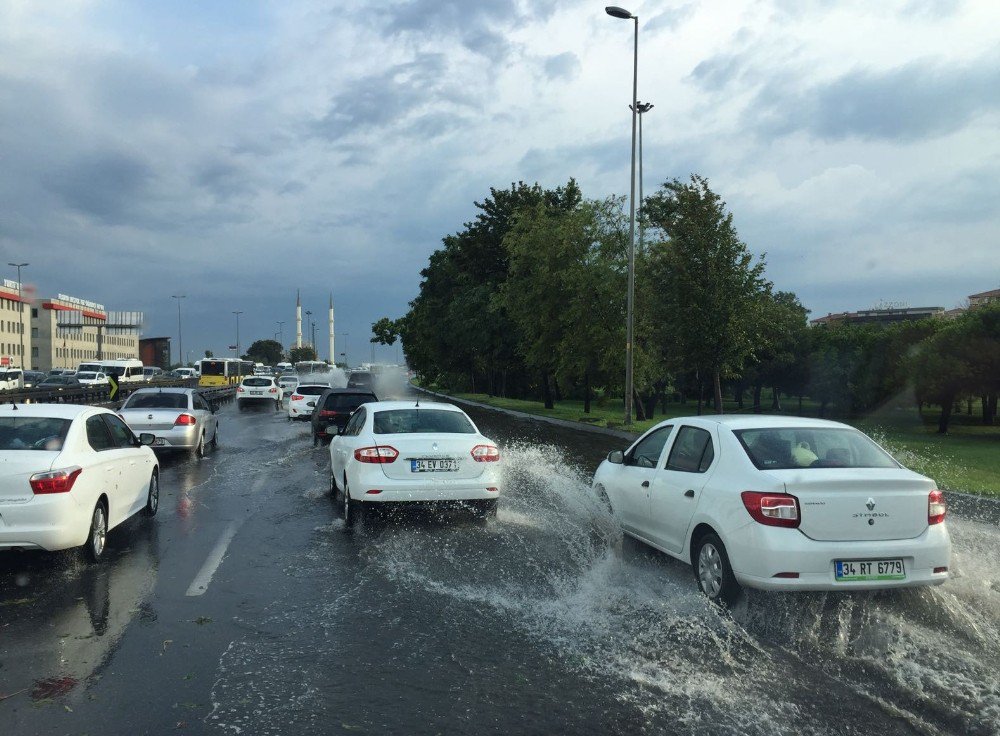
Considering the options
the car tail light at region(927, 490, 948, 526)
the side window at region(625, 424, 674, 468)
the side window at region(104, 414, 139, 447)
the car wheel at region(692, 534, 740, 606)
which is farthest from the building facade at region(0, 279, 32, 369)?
the car tail light at region(927, 490, 948, 526)

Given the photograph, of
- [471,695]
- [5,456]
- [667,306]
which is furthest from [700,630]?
[667,306]

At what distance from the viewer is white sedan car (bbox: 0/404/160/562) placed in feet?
Answer: 23.4

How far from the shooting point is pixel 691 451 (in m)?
7.23

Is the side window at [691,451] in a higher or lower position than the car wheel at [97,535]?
higher

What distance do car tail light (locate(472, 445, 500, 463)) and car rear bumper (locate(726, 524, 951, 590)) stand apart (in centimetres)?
431

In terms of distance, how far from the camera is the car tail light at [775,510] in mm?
5863

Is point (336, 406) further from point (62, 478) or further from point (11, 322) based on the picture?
point (11, 322)

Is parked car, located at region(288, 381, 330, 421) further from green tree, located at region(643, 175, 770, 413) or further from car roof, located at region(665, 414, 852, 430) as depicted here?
car roof, located at region(665, 414, 852, 430)

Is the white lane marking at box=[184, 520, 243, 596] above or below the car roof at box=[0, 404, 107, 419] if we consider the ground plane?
below

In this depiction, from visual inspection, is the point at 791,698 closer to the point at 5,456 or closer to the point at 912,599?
the point at 912,599

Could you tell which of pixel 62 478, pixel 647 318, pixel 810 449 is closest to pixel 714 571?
pixel 810 449

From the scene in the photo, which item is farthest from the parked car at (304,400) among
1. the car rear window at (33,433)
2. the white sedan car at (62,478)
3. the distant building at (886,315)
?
the distant building at (886,315)

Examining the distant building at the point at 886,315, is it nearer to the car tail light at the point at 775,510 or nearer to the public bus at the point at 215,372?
the public bus at the point at 215,372

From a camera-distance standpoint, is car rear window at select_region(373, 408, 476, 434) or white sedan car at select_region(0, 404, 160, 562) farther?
car rear window at select_region(373, 408, 476, 434)
